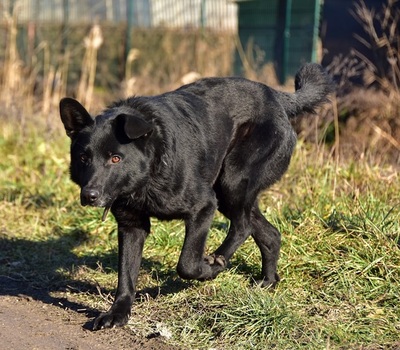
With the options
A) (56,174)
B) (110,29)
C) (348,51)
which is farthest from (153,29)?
(56,174)

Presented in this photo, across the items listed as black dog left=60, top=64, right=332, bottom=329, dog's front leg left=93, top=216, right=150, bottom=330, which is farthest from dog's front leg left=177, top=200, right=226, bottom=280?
dog's front leg left=93, top=216, right=150, bottom=330

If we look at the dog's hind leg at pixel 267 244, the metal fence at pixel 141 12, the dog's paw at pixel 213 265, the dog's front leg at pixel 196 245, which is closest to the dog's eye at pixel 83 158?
the dog's front leg at pixel 196 245

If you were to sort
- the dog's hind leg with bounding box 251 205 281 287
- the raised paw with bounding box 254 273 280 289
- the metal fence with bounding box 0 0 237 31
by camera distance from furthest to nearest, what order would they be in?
1. the metal fence with bounding box 0 0 237 31
2. the dog's hind leg with bounding box 251 205 281 287
3. the raised paw with bounding box 254 273 280 289

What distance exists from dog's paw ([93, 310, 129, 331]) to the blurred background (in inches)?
128

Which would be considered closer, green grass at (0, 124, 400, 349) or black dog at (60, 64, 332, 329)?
green grass at (0, 124, 400, 349)

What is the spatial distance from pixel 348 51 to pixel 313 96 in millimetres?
4365

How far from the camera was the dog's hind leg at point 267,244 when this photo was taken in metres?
5.31

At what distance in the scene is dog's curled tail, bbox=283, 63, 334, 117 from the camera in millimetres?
5742

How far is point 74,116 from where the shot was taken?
4.72 meters

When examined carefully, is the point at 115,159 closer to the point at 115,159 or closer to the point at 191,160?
the point at 115,159

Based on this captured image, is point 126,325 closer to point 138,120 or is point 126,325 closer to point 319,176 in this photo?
point 138,120

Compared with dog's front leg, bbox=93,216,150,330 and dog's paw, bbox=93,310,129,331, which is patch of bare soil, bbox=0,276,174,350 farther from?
dog's front leg, bbox=93,216,150,330

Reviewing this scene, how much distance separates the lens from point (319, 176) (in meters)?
6.96

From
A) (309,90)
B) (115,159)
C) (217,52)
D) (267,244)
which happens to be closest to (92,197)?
(115,159)
